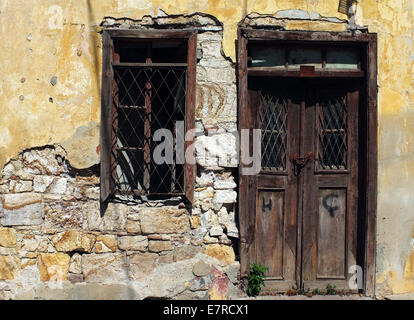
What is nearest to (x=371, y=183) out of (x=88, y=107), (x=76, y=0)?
(x=88, y=107)

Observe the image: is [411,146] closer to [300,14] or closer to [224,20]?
[300,14]

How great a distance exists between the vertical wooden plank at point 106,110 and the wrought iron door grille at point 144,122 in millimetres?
66

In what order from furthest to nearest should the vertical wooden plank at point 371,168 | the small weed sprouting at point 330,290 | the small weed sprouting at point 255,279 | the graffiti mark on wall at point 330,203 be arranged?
the graffiti mark on wall at point 330,203, the small weed sprouting at point 330,290, the vertical wooden plank at point 371,168, the small weed sprouting at point 255,279

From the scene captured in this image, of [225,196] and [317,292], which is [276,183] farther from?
[317,292]

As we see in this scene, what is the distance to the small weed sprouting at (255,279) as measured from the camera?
506 cm

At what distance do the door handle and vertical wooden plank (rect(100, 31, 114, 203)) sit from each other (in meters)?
1.87

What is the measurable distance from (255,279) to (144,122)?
189 cm

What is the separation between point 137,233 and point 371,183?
7.76 feet

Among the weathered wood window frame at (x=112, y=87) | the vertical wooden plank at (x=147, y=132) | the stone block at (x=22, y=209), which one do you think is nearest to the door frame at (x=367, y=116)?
the weathered wood window frame at (x=112, y=87)

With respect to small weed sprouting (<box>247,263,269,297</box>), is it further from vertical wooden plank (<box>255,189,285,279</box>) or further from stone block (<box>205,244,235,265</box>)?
stone block (<box>205,244,235,265</box>)

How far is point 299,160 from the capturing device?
17.5 feet

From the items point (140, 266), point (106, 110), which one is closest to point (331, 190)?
point (140, 266)

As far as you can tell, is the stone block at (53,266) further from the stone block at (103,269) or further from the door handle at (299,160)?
the door handle at (299,160)

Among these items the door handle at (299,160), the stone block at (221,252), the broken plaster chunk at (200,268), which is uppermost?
the door handle at (299,160)
